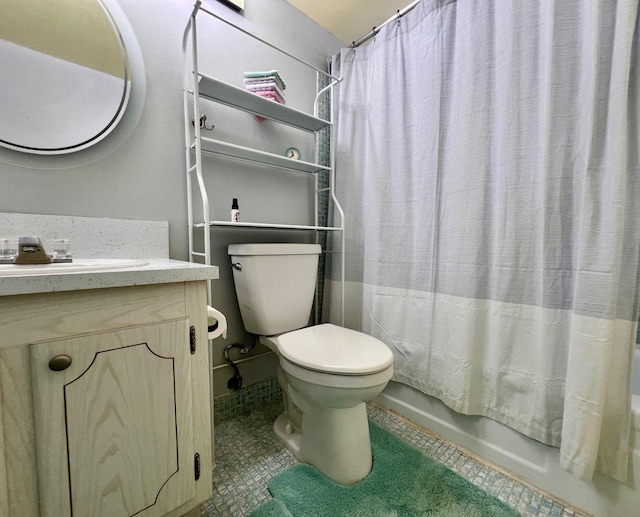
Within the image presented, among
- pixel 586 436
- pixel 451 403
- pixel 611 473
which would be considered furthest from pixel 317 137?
pixel 611 473

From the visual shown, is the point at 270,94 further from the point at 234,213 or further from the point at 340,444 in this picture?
the point at 340,444

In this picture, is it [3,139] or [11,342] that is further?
[3,139]

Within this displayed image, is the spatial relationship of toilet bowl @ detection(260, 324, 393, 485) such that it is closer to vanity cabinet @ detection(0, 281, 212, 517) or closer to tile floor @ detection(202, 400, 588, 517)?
tile floor @ detection(202, 400, 588, 517)

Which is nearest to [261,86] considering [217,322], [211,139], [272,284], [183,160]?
[211,139]

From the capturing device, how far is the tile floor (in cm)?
88

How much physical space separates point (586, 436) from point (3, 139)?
6.26 ft

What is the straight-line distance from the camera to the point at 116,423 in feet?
1.93

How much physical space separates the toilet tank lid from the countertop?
0.48m

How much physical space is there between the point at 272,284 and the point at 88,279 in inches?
28.2

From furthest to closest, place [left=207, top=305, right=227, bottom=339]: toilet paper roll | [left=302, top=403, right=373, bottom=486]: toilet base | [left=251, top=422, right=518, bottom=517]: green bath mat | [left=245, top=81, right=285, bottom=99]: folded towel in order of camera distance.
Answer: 1. [left=245, top=81, right=285, bottom=99]: folded towel
2. [left=302, top=403, right=373, bottom=486]: toilet base
3. [left=251, top=422, right=518, bottom=517]: green bath mat
4. [left=207, top=305, right=227, bottom=339]: toilet paper roll

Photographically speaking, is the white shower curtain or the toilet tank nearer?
the white shower curtain

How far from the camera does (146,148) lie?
108 cm

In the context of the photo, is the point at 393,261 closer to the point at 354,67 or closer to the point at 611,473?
the point at 611,473

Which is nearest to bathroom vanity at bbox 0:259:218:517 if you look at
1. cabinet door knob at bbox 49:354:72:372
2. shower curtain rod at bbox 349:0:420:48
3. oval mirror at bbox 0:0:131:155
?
cabinet door knob at bbox 49:354:72:372
